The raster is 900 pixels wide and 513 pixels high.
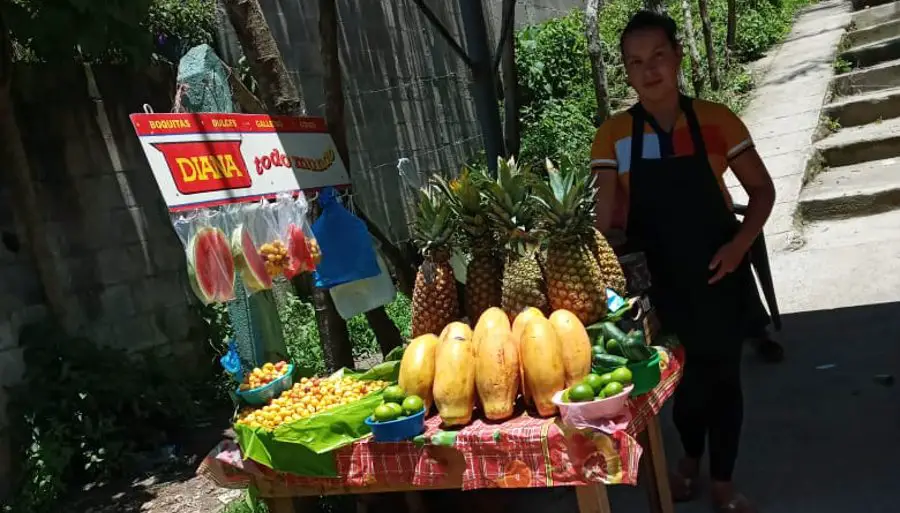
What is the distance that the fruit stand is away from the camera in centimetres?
242

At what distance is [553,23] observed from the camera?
12.3 m

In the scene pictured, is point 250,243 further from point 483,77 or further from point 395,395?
point 483,77

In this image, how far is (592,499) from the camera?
239 centimetres

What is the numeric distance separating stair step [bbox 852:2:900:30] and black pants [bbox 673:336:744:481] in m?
8.72

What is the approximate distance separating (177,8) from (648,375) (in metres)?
5.04

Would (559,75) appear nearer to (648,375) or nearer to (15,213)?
(15,213)

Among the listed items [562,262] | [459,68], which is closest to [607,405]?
[562,262]

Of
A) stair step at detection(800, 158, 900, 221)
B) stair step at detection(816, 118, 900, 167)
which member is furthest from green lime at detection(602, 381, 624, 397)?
stair step at detection(816, 118, 900, 167)

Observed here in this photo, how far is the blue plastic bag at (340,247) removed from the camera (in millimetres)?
3309

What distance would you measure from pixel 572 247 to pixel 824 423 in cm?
216

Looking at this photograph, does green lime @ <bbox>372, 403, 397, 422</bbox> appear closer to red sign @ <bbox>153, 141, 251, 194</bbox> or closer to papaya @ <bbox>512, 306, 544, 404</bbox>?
papaya @ <bbox>512, 306, 544, 404</bbox>

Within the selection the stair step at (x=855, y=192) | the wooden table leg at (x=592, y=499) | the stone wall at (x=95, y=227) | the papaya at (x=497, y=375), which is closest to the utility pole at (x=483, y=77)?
the papaya at (x=497, y=375)

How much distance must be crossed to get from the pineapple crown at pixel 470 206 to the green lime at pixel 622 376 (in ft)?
2.58

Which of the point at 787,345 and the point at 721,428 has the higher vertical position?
the point at 721,428
